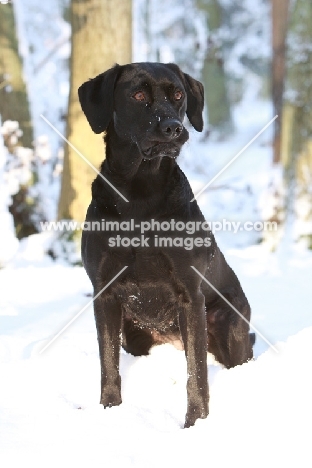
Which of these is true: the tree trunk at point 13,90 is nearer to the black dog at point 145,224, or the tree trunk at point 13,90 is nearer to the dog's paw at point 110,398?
the black dog at point 145,224

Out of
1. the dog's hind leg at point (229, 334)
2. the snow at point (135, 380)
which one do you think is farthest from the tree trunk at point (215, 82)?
the dog's hind leg at point (229, 334)

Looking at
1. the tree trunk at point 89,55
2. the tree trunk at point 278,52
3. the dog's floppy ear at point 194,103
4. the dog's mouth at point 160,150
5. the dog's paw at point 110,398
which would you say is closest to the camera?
the dog's mouth at point 160,150

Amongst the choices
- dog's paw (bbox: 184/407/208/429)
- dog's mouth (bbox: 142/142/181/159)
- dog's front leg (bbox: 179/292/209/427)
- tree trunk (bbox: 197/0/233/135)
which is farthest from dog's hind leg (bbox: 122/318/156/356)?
tree trunk (bbox: 197/0/233/135)

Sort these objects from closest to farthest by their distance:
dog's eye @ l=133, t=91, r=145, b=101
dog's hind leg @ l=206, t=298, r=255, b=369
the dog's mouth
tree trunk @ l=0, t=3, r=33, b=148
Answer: the dog's mouth, dog's eye @ l=133, t=91, r=145, b=101, dog's hind leg @ l=206, t=298, r=255, b=369, tree trunk @ l=0, t=3, r=33, b=148

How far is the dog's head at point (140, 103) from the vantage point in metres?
3.38

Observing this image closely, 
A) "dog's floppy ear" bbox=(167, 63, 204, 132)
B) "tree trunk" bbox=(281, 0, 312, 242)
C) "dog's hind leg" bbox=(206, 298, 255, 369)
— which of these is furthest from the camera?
"tree trunk" bbox=(281, 0, 312, 242)

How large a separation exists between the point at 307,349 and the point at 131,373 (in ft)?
3.89

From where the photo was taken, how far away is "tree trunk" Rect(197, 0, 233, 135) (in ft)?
76.1

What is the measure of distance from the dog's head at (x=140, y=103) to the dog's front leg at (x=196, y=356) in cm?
87

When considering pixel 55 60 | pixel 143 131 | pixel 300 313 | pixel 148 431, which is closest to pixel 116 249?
pixel 143 131

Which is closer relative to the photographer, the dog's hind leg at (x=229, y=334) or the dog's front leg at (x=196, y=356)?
the dog's front leg at (x=196, y=356)

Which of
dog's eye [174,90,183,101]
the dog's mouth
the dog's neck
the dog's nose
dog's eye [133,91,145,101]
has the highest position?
dog's eye [133,91,145,101]

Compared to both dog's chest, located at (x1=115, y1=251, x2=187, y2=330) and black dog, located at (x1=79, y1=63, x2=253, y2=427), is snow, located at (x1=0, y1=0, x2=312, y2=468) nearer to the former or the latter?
black dog, located at (x1=79, y1=63, x2=253, y2=427)

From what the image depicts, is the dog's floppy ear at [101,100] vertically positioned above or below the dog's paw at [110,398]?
above
